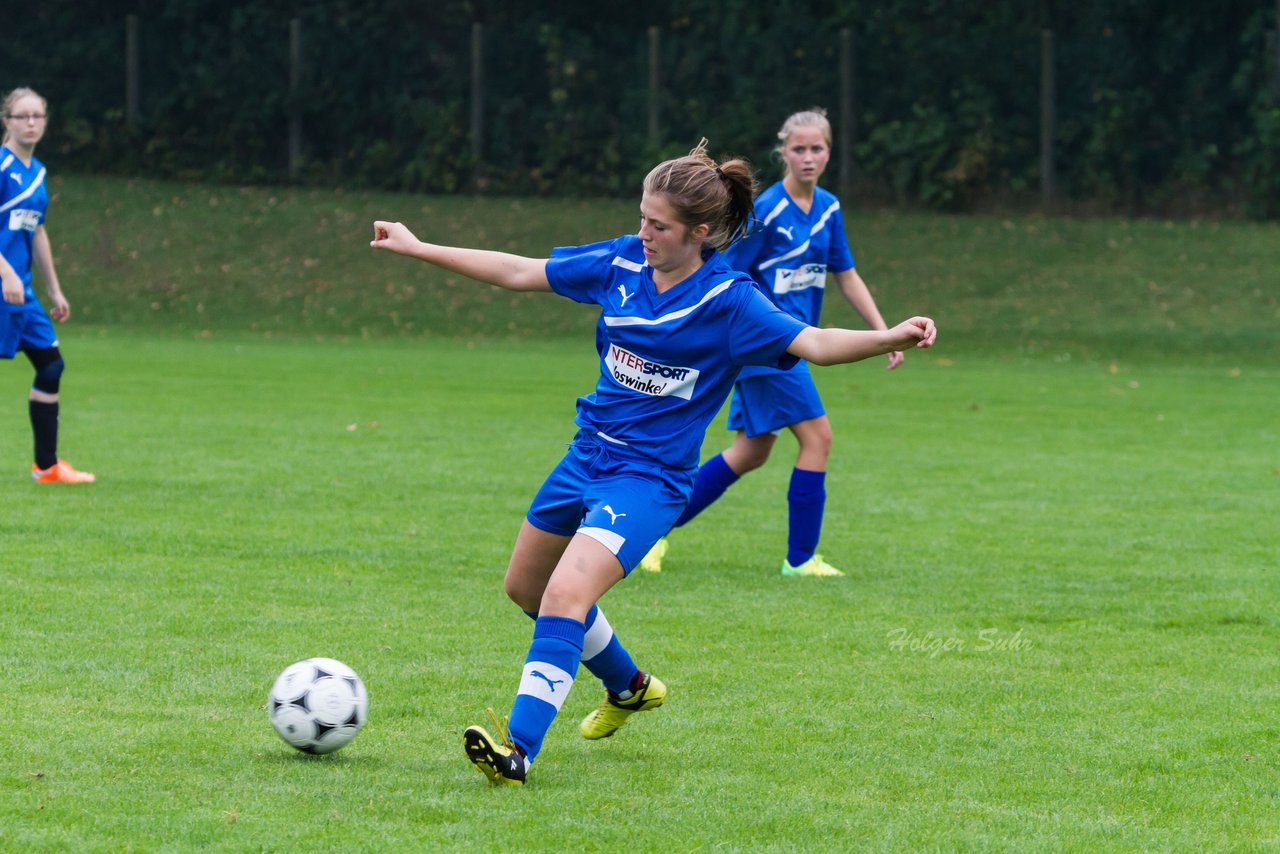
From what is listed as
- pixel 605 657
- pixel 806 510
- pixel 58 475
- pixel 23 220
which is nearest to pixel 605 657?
pixel 605 657

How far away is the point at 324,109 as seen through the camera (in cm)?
3259

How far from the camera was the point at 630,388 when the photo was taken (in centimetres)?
472

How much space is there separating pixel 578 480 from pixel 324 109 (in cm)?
2916

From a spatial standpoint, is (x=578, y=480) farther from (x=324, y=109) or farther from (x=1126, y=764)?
(x=324, y=109)

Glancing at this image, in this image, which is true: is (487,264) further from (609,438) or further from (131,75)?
(131,75)

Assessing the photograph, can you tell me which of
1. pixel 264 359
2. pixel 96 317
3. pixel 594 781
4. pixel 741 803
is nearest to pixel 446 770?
pixel 594 781

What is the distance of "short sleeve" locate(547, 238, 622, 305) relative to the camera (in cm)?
483

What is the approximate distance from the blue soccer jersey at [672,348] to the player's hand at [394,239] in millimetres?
486

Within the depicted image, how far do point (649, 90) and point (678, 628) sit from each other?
24.9 meters

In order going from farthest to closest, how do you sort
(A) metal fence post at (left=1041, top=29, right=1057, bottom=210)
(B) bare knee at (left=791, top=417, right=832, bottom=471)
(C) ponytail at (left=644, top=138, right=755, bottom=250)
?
(A) metal fence post at (left=1041, top=29, right=1057, bottom=210), (B) bare knee at (left=791, top=417, right=832, bottom=471), (C) ponytail at (left=644, top=138, right=755, bottom=250)

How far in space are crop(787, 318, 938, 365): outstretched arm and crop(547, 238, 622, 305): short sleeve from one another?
60 cm

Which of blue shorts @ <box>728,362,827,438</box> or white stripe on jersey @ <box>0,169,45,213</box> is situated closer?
blue shorts @ <box>728,362,827,438</box>

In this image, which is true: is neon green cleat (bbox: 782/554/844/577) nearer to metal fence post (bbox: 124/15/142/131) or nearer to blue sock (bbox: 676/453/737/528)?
blue sock (bbox: 676/453/737/528)

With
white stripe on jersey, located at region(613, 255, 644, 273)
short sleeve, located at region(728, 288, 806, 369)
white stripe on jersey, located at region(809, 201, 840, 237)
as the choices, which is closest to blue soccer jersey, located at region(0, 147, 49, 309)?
white stripe on jersey, located at region(809, 201, 840, 237)
